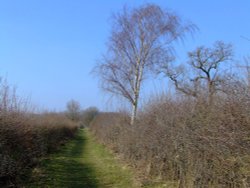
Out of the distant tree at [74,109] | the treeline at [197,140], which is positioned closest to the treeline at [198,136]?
the treeline at [197,140]

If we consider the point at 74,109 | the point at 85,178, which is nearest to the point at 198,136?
the point at 85,178

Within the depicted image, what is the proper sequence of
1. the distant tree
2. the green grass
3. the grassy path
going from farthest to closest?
1. the distant tree
2. the grassy path
3. the green grass

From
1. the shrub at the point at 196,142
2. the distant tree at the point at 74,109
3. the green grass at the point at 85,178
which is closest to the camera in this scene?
the shrub at the point at 196,142

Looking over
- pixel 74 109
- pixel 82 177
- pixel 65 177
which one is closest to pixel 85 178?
pixel 82 177

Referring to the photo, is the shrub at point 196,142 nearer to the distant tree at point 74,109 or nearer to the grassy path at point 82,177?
the grassy path at point 82,177

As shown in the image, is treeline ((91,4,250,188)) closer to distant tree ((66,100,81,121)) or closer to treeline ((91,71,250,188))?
treeline ((91,71,250,188))

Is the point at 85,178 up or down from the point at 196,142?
down

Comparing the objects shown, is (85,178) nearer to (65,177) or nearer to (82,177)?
(82,177)

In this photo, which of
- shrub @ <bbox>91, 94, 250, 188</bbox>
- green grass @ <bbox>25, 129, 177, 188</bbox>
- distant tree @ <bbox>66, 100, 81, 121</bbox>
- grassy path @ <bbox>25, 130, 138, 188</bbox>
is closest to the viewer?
shrub @ <bbox>91, 94, 250, 188</bbox>

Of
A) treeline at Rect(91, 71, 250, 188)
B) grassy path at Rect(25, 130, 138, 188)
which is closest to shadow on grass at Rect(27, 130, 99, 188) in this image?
grassy path at Rect(25, 130, 138, 188)

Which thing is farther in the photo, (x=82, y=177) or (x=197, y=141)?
(x=82, y=177)

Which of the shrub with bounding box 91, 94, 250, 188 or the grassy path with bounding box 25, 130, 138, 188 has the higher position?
the shrub with bounding box 91, 94, 250, 188

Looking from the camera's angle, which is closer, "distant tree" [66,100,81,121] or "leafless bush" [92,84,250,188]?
"leafless bush" [92,84,250,188]

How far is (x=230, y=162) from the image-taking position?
6.50 metres
